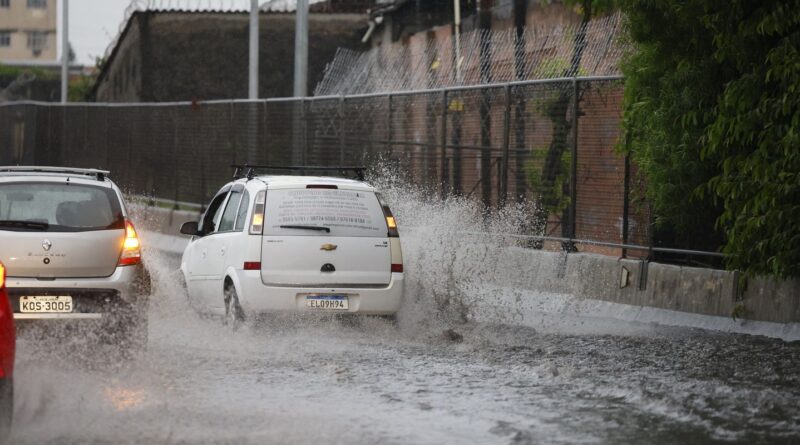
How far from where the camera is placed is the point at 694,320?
15.4m

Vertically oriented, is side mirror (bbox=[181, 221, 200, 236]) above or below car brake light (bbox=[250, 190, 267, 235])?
below

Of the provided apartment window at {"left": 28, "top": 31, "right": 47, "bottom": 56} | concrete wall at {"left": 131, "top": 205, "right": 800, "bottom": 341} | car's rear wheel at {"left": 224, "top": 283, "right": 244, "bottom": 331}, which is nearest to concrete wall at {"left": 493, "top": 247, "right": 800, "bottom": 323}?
concrete wall at {"left": 131, "top": 205, "right": 800, "bottom": 341}

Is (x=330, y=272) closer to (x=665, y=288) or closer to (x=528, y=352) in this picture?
(x=528, y=352)

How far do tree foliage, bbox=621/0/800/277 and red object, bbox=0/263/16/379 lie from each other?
282 inches

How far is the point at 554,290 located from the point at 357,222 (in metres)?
4.18

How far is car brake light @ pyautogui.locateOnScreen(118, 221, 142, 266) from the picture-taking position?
1241 centimetres

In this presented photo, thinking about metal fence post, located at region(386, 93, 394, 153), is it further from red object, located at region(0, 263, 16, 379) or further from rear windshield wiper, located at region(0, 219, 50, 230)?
red object, located at region(0, 263, 16, 379)

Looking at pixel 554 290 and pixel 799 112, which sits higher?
pixel 799 112

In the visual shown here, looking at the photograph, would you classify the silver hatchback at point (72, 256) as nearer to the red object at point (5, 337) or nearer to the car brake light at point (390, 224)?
the car brake light at point (390, 224)

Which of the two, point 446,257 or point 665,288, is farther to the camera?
point 446,257

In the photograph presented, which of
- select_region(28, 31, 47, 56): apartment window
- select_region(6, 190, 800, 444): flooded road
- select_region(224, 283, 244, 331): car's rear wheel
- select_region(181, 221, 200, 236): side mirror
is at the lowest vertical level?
select_region(6, 190, 800, 444): flooded road

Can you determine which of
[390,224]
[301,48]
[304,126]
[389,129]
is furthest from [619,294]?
[301,48]

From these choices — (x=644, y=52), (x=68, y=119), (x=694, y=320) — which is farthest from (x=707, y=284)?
(x=68, y=119)

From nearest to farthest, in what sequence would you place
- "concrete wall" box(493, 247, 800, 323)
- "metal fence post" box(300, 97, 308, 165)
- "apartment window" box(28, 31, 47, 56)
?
"concrete wall" box(493, 247, 800, 323)
"metal fence post" box(300, 97, 308, 165)
"apartment window" box(28, 31, 47, 56)
